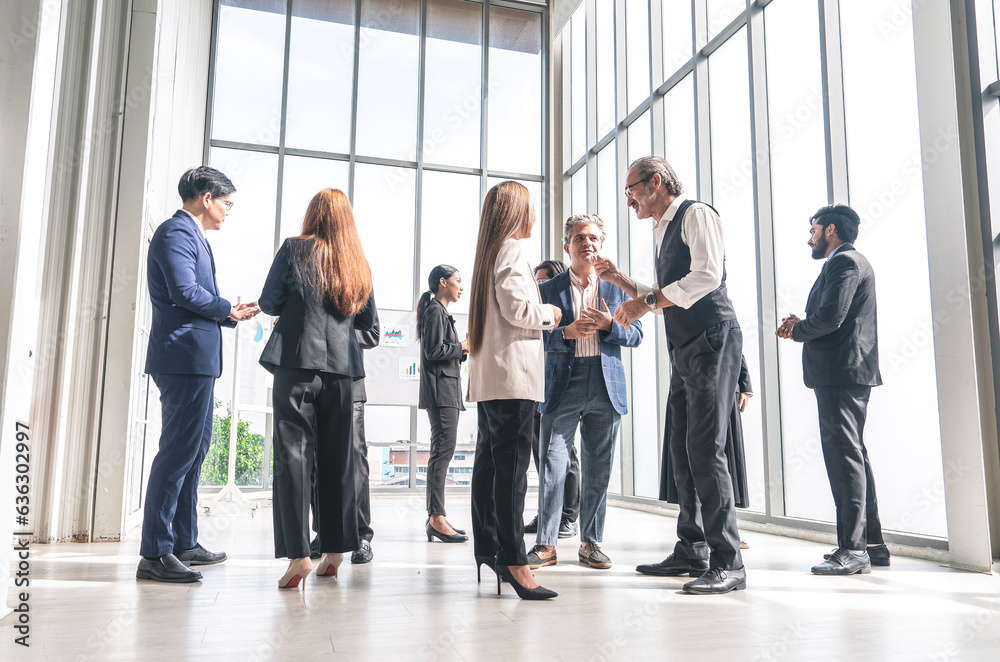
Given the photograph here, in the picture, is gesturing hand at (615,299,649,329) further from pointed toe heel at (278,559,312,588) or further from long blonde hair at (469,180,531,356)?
pointed toe heel at (278,559,312,588)

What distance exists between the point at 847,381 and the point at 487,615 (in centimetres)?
176

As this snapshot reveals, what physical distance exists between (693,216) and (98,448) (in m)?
2.95

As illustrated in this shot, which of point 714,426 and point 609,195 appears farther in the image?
point 609,195

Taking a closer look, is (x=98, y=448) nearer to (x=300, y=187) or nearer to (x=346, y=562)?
(x=346, y=562)

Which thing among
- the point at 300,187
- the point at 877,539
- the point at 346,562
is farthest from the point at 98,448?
the point at 300,187

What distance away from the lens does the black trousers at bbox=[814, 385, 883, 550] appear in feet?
8.93

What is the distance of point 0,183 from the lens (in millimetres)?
1824

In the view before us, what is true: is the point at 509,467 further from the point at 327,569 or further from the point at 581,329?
the point at 327,569

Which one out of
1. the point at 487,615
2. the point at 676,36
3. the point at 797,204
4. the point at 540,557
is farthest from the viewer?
the point at 676,36

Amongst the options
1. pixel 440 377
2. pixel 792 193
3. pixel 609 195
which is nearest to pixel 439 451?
pixel 440 377

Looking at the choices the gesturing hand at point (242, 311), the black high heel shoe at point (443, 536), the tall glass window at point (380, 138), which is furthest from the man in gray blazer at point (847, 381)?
the tall glass window at point (380, 138)

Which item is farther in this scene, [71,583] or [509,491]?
[71,583]

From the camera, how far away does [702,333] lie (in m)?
2.32

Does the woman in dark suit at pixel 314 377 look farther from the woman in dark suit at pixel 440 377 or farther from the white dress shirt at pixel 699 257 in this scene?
the woman in dark suit at pixel 440 377
